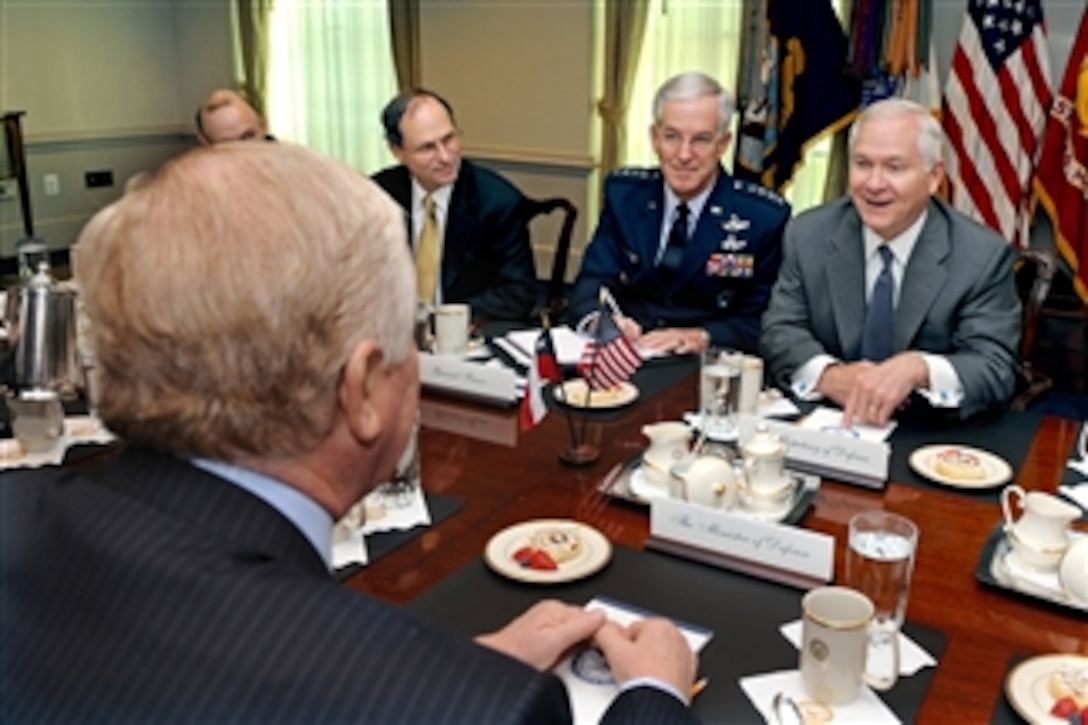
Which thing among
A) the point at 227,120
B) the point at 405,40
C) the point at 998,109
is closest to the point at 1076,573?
the point at 227,120

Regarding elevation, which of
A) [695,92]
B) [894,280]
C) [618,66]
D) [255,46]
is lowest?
[894,280]

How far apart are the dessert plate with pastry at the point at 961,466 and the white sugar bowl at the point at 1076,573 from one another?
1.09 ft

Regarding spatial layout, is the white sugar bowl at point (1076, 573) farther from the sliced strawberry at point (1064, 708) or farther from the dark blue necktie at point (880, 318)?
the dark blue necktie at point (880, 318)

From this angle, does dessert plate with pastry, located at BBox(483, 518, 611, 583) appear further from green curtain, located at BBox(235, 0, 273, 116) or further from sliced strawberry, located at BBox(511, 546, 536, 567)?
green curtain, located at BBox(235, 0, 273, 116)

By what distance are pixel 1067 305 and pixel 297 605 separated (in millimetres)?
4132

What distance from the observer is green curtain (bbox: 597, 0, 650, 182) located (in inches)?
202

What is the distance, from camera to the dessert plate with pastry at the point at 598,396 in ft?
6.66

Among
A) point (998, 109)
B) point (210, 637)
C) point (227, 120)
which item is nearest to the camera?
point (210, 637)

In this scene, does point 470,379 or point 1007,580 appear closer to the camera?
point 1007,580

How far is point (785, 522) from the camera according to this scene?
1540mm

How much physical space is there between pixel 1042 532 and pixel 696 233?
148 centimetres

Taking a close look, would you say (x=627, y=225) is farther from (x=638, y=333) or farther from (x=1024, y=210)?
(x=1024, y=210)

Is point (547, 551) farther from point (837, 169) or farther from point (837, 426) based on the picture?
point (837, 169)

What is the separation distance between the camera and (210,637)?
691 mm
